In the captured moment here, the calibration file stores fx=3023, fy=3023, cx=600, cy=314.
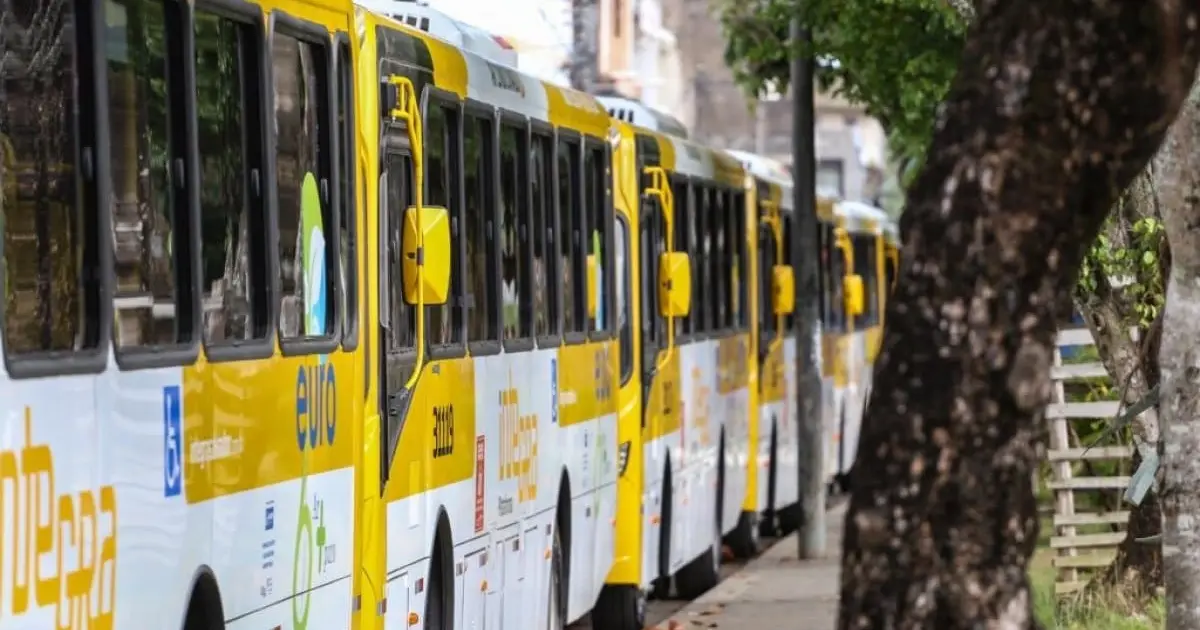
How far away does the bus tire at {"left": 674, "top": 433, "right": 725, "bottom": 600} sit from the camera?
68.6ft

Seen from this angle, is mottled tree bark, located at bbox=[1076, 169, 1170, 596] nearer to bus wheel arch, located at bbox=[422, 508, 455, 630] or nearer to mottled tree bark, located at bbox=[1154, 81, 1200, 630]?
mottled tree bark, located at bbox=[1154, 81, 1200, 630]

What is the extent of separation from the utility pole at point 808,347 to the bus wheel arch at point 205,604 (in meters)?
13.7

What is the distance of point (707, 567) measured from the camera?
20969 mm

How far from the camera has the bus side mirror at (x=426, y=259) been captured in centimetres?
1052

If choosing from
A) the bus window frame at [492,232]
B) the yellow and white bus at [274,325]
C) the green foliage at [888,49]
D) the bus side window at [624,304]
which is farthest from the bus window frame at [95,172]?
the green foliage at [888,49]

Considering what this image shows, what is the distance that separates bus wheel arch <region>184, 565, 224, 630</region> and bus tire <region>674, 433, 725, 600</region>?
12713 millimetres

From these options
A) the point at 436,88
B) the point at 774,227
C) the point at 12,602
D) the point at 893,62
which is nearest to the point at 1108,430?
the point at 436,88

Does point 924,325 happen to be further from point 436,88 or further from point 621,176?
point 621,176

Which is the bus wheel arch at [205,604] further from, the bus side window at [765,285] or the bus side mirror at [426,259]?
the bus side window at [765,285]

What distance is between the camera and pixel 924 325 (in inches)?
266

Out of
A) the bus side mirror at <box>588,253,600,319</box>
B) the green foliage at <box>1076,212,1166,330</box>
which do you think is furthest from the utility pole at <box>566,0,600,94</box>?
the green foliage at <box>1076,212,1166,330</box>

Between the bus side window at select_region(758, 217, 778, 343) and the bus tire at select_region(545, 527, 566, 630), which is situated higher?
the bus side window at select_region(758, 217, 778, 343)

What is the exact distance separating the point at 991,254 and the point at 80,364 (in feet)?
6.81

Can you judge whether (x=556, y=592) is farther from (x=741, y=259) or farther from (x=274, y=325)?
(x=741, y=259)
